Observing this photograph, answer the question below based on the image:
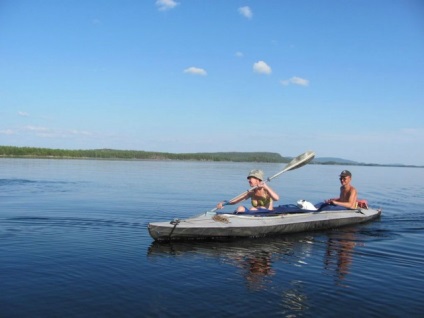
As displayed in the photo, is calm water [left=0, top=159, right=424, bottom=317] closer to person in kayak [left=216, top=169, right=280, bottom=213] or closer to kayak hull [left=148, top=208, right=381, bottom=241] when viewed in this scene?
kayak hull [left=148, top=208, right=381, bottom=241]

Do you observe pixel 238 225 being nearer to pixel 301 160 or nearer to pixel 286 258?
pixel 286 258

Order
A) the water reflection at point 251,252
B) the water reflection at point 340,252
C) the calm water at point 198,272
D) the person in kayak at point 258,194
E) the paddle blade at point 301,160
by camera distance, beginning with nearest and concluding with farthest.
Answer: the calm water at point 198,272, the water reflection at point 251,252, the water reflection at point 340,252, the person in kayak at point 258,194, the paddle blade at point 301,160

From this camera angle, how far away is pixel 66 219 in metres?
12.9

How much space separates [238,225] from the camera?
407 inches

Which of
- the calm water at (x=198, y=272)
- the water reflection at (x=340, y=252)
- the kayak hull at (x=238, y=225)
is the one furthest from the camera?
the kayak hull at (x=238, y=225)

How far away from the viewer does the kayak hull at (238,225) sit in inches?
383

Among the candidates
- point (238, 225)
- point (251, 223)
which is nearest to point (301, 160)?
point (251, 223)

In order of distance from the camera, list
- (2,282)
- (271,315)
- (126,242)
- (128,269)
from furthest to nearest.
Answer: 1. (126,242)
2. (128,269)
3. (2,282)
4. (271,315)

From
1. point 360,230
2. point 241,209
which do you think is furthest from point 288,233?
point 360,230

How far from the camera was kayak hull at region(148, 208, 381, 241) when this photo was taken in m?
9.73

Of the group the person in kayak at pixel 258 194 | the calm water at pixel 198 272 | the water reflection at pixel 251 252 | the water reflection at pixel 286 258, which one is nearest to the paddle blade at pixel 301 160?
the person in kayak at pixel 258 194

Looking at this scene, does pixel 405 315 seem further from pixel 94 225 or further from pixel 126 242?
pixel 94 225

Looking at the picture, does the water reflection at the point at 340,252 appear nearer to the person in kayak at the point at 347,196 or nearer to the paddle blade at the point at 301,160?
the person in kayak at the point at 347,196

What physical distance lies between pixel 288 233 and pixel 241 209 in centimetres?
159
